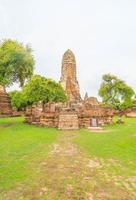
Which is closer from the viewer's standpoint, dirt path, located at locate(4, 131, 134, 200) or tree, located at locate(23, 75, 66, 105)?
dirt path, located at locate(4, 131, 134, 200)

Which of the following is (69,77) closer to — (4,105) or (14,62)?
(4,105)

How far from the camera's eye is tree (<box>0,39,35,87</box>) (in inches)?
998

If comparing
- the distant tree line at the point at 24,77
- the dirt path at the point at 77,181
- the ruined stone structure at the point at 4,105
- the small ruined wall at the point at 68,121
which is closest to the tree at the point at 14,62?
the distant tree line at the point at 24,77

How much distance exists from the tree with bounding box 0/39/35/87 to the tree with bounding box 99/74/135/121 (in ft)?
98.4

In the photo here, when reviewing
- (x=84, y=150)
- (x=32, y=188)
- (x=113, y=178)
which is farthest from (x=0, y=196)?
(x=84, y=150)

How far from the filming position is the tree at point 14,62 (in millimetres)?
25344

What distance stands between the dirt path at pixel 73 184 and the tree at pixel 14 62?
57.1 ft

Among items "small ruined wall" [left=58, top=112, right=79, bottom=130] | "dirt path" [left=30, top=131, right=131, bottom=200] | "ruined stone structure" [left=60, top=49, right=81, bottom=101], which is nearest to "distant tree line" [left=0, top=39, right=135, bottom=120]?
"small ruined wall" [left=58, top=112, right=79, bottom=130]

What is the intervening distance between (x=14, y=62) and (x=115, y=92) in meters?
33.6

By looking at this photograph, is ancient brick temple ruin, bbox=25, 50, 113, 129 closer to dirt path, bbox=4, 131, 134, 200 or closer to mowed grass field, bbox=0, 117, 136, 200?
mowed grass field, bbox=0, 117, 136, 200

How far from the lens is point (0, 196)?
6.08 m

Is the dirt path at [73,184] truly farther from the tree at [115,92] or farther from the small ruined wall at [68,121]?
the tree at [115,92]

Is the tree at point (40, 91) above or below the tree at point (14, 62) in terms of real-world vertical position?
below

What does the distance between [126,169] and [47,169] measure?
300 centimetres
